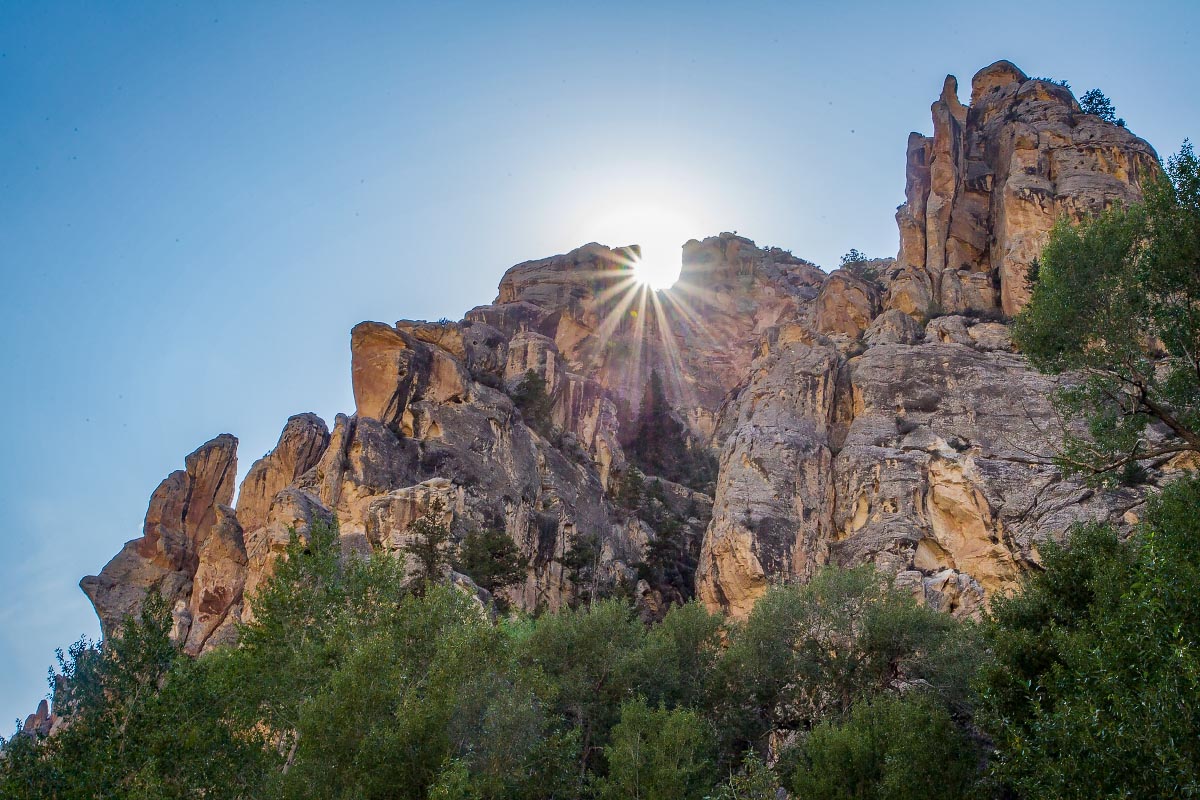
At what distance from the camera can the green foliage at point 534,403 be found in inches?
2717

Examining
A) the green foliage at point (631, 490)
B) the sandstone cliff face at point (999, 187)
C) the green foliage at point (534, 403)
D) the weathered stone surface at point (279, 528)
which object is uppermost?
the sandstone cliff face at point (999, 187)

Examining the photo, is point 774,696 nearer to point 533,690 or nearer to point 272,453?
point 533,690

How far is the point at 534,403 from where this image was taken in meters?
70.1

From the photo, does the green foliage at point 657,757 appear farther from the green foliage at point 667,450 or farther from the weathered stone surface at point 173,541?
the green foliage at point 667,450

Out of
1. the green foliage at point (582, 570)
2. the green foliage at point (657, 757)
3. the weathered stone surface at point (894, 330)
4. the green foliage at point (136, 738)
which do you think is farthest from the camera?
the weathered stone surface at point (894, 330)

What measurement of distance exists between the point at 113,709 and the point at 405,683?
7.72 m

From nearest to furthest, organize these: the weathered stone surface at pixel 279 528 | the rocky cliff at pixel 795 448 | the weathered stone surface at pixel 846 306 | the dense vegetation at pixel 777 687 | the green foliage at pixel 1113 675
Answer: the green foliage at pixel 1113 675, the dense vegetation at pixel 777 687, the weathered stone surface at pixel 279 528, the rocky cliff at pixel 795 448, the weathered stone surface at pixel 846 306

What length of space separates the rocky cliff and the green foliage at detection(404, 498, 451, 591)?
101 centimetres

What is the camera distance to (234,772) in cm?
2178

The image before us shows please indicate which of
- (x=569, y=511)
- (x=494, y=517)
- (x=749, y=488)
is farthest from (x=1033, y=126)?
(x=494, y=517)

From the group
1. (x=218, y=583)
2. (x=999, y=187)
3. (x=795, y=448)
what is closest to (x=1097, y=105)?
(x=999, y=187)

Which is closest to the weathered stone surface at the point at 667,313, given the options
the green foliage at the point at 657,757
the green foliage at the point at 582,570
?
the green foliage at the point at 582,570

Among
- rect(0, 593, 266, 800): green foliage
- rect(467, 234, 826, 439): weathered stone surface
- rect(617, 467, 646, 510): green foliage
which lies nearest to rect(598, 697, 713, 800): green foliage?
rect(0, 593, 266, 800): green foliage

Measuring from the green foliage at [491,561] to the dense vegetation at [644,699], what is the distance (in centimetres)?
1273
